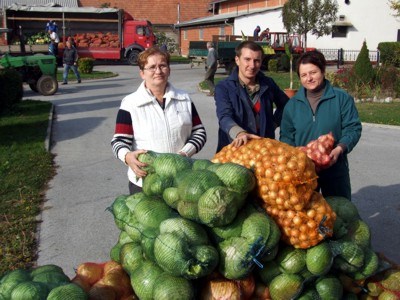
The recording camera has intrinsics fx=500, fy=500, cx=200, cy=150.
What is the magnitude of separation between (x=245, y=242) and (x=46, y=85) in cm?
1686

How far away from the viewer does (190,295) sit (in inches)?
87.2

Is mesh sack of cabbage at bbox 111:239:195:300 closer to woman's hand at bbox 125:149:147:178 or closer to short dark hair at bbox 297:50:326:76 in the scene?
woman's hand at bbox 125:149:147:178

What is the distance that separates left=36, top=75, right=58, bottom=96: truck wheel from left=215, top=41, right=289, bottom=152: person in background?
49.8ft

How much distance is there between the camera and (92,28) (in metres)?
33.5

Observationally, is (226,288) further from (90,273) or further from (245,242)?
(90,273)

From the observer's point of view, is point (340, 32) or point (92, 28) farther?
point (340, 32)

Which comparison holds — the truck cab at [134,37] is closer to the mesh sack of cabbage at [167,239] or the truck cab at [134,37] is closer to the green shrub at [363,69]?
the green shrub at [363,69]

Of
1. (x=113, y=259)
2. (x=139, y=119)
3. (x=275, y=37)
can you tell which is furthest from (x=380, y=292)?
(x=275, y=37)

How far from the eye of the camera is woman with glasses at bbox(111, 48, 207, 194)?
3314 mm

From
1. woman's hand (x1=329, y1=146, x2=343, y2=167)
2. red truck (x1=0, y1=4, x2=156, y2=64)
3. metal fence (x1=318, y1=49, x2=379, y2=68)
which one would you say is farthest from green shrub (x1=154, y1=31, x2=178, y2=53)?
woman's hand (x1=329, y1=146, x2=343, y2=167)

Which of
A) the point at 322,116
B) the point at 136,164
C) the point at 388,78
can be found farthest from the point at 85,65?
the point at 136,164

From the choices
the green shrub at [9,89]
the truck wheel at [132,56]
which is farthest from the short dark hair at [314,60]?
the truck wheel at [132,56]

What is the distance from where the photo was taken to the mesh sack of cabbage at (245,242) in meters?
2.21

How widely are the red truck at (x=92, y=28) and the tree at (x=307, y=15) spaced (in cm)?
970
